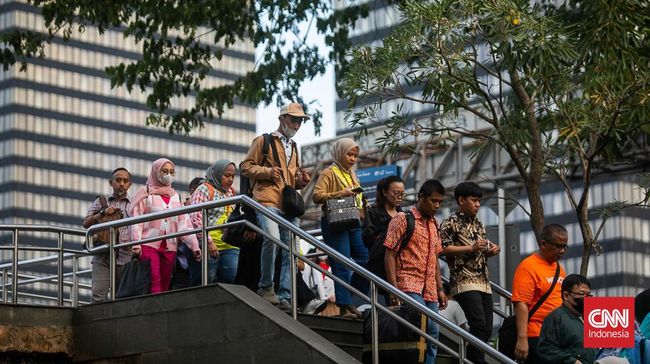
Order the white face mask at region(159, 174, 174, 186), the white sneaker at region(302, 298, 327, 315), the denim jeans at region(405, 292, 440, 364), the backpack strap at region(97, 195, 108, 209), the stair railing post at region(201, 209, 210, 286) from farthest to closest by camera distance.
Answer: the backpack strap at region(97, 195, 108, 209) → the white sneaker at region(302, 298, 327, 315) → the white face mask at region(159, 174, 174, 186) → the stair railing post at region(201, 209, 210, 286) → the denim jeans at region(405, 292, 440, 364)

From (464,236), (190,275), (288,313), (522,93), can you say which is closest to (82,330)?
(190,275)

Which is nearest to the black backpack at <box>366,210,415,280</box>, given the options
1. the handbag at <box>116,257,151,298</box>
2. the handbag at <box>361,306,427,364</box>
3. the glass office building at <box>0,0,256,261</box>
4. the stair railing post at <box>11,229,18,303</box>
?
the handbag at <box>361,306,427,364</box>

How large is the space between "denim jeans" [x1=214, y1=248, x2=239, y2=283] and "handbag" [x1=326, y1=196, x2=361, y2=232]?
96cm

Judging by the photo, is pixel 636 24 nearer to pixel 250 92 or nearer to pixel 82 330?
pixel 82 330

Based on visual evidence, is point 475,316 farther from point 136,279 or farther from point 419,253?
point 136,279

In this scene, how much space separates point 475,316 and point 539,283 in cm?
65

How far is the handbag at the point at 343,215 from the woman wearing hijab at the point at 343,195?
0.29ft

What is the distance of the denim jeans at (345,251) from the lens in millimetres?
14484

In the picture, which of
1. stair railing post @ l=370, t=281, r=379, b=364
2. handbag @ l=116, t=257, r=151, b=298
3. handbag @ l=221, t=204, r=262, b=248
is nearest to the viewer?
stair railing post @ l=370, t=281, r=379, b=364

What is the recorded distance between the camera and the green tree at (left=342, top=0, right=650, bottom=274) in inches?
609

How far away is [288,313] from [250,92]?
34.4 ft

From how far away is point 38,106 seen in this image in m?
127

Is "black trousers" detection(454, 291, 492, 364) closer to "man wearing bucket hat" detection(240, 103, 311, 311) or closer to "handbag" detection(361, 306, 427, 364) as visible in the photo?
"handbag" detection(361, 306, 427, 364)

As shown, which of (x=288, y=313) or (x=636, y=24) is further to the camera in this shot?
(x=636, y=24)
